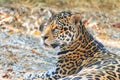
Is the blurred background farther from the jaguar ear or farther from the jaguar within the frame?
the jaguar ear

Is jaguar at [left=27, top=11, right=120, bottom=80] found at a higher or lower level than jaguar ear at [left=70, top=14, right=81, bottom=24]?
lower

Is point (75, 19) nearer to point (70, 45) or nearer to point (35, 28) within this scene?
point (70, 45)

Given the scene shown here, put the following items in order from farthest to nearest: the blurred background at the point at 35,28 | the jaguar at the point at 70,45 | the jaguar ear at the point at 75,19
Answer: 1. the blurred background at the point at 35,28
2. the jaguar ear at the point at 75,19
3. the jaguar at the point at 70,45

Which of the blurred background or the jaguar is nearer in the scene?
the jaguar

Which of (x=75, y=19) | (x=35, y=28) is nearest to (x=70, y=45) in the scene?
(x=75, y=19)

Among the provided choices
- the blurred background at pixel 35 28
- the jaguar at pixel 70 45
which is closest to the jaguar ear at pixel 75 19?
the jaguar at pixel 70 45

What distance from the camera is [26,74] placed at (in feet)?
27.7

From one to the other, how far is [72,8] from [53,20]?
7.21 metres

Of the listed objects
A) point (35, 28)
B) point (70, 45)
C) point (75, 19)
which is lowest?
point (35, 28)

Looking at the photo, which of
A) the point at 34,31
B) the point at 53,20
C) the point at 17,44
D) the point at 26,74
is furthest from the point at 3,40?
the point at 53,20

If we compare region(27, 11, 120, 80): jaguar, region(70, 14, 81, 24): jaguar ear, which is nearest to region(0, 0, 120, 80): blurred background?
region(27, 11, 120, 80): jaguar

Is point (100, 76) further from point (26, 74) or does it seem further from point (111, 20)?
point (111, 20)

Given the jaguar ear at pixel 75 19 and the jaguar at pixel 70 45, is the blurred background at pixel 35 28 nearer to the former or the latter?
the jaguar at pixel 70 45

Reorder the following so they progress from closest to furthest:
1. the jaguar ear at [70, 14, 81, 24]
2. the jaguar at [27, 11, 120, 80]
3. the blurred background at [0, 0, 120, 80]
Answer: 1. the jaguar at [27, 11, 120, 80]
2. the jaguar ear at [70, 14, 81, 24]
3. the blurred background at [0, 0, 120, 80]
